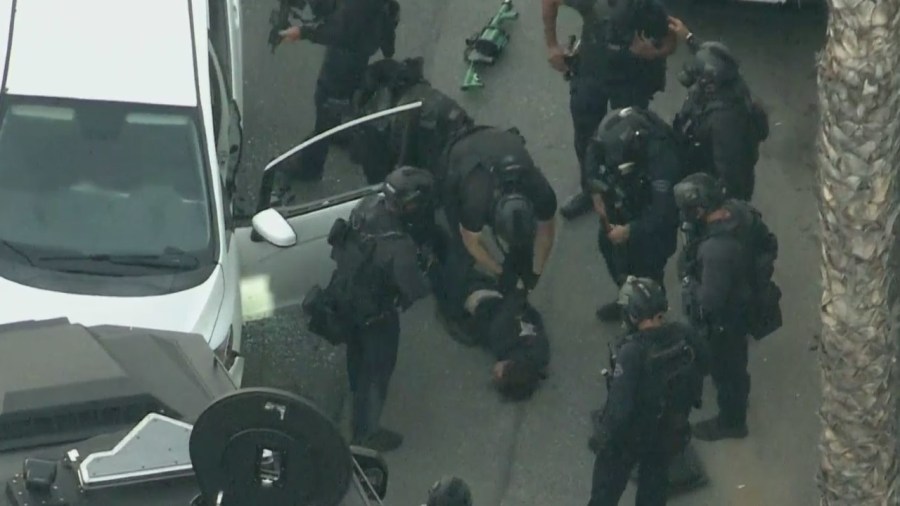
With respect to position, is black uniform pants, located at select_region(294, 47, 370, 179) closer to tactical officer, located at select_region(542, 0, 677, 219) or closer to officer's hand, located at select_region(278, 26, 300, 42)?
officer's hand, located at select_region(278, 26, 300, 42)

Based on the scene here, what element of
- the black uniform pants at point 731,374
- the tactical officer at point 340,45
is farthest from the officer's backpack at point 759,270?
the tactical officer at point 340,45

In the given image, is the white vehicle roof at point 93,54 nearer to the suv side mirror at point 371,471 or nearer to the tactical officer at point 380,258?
the tactical officer at point 380,258

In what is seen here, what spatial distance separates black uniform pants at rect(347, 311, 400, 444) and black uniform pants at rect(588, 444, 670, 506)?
118cm

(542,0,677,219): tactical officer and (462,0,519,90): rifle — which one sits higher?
(542,0,677,219): tactical officer

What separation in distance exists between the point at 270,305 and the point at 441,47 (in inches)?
135

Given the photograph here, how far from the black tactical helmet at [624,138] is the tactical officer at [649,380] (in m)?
1.23

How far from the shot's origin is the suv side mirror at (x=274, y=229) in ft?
25.5

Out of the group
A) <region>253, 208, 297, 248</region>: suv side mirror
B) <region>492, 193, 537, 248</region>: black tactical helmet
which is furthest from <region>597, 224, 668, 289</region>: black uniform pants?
<region>253, 208, 297, 248</region>: suv side mirror

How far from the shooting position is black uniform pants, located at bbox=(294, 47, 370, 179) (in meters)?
9.70

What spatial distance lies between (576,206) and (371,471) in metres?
4.74

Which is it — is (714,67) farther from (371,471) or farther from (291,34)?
(371,471)

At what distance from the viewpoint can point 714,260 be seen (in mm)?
7707

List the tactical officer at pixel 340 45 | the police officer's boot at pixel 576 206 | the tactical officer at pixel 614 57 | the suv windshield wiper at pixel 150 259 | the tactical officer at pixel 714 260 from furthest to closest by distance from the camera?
the police officer's boot at pixel 576 206
the tactical officer at pixel 340 45
the tactical officer at pixel 614 57
the tactical officer at pixel 714 260
the suv windshield wiper at pixel 150 259

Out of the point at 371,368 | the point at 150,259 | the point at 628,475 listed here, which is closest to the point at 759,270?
the point at 628,475
